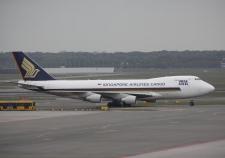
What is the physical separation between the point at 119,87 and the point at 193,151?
39781 millimetres

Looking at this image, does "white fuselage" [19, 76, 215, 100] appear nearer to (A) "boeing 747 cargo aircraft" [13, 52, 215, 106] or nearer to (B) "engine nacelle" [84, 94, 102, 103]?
(A) "boeing 747 cargo aircraft" [13, 52, 215, 106]

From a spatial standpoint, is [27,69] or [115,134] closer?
[115,134]

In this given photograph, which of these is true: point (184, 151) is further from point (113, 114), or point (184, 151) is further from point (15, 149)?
point (113, 114)

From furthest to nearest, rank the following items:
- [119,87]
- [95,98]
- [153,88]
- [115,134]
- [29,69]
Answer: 1. [29,69]
2. [119,87]
3. [153,88]
4. [95,98]
5. [115,134]

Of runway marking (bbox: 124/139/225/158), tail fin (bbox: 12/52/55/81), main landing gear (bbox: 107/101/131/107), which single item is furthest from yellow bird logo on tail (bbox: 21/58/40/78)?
runway marking (bbox: 124/139/225/158)

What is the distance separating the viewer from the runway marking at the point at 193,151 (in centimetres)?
2993

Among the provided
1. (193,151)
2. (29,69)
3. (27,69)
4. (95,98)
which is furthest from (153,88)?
(193,151)

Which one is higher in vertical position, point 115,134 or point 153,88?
point 153,88

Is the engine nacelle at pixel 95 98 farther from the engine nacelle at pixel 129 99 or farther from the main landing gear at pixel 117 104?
the engine nacelle at pixel 129 99

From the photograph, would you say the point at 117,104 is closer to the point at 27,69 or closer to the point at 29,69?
the point at 29,69

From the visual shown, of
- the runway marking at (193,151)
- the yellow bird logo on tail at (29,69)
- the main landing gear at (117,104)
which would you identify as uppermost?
the yellow bird logo on tail at (29,69)

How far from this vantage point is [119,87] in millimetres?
70938

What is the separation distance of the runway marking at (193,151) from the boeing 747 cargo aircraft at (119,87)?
35185 mm

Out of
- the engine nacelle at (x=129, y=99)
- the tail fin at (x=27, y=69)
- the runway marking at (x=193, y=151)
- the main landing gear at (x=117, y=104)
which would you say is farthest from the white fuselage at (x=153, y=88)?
the runway marking at (x=193, y=151)
